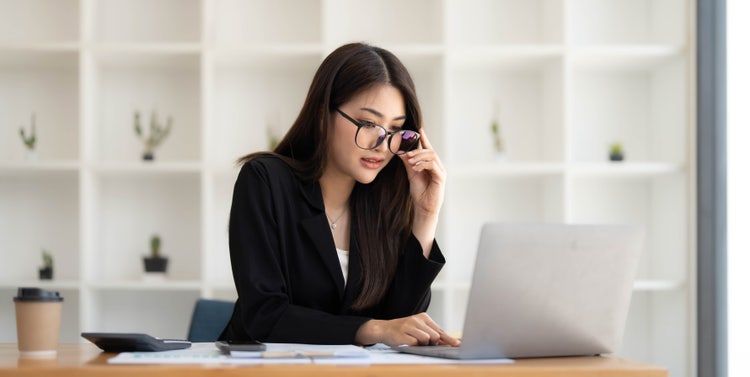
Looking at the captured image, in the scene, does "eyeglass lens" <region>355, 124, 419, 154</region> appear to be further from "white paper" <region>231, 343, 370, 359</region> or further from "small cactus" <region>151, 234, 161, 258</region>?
"small cactus" <region>151, 234, 161, 258</region>

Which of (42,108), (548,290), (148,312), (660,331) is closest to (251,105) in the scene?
(42,108)

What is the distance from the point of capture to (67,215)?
Result: 414 cm

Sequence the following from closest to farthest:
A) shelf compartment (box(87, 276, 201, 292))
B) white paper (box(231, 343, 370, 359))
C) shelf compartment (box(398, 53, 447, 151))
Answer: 1. white paper (box(231, 343, 370, 359))
2. shelf compartment (box(87, 276, 201, 292))
3. shelf compartment (box(398, 53, 447, 151))

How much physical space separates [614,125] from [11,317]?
2.83 meters

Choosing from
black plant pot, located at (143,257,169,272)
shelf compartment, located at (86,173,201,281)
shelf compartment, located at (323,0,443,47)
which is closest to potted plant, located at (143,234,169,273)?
black plant pot, located at (143,257,169,272)

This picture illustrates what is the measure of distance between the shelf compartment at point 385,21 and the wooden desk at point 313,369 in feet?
9.37

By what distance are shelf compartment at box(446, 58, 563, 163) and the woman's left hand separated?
1.86 metres

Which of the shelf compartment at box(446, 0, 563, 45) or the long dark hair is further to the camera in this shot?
the shelf compartment at box(446, 0, 563, 45)

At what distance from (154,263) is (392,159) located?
1.85 m

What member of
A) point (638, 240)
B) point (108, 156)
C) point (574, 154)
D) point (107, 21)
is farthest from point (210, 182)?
point (638, 240)

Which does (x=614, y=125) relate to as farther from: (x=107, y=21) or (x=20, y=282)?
(x=20, y=282)

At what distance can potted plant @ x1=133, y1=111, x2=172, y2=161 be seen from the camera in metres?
4.01

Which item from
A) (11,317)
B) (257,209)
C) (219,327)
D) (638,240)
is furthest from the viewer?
(11,317)

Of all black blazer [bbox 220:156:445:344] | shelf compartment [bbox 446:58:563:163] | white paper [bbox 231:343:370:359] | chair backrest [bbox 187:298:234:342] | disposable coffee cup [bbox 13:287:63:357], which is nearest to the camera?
white paper [bbox 231:343:370:359]
